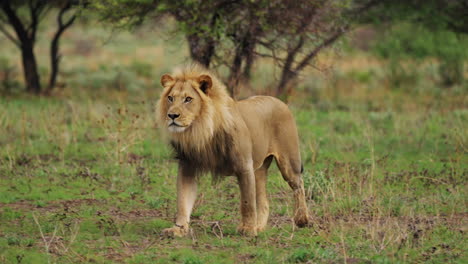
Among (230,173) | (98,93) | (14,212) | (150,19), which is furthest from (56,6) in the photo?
(230,173)

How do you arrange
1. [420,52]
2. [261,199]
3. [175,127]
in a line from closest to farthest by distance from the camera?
[175,127]
[261,199]
[420,52]

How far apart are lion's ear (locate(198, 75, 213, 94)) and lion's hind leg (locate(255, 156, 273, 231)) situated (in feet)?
4.61

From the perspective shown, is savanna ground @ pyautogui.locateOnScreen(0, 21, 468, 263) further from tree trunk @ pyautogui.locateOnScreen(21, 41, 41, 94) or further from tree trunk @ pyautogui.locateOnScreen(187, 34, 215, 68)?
tree trunk @ pyautogui.locateOnScreen(21, 41, 41, 94)

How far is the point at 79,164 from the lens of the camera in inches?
490

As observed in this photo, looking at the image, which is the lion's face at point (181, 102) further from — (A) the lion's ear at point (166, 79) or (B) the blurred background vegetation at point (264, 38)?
(B) the blurred background vegetation at point (264, 38)

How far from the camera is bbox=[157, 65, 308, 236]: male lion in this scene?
7316mm

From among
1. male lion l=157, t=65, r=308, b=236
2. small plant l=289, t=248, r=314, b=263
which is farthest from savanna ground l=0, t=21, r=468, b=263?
male lion l=157, t=65, r=308, b=236

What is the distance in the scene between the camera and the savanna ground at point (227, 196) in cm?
715

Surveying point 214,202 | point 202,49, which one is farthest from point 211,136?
point 202,49

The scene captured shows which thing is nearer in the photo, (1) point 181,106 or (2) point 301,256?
(2) point 301,256

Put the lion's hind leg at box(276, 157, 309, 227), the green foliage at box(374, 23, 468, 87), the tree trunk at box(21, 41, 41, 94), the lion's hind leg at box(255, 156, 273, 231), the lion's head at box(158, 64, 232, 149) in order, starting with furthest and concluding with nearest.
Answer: the green foliage at box(374, 23, 468, 87) → the tree trunk at box(21, 41, 41, 94) → the lion's hind leg at box(276, 157, 309, 227) → the lion's hind leg at box(255, 156, 273, 231) → the lion's head at box(158, 64, 232, 149)

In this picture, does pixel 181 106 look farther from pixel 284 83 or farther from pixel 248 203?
pixel 284 83

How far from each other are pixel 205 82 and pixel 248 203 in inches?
48.7

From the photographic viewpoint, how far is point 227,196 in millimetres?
10109
